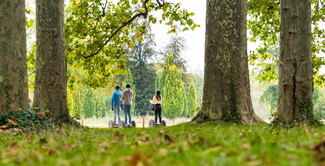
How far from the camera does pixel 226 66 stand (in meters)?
11.9

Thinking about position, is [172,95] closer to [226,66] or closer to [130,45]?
[130,45]

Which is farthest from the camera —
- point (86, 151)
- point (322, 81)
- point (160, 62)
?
point (160, 62)

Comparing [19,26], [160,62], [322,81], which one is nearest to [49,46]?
[19,26]

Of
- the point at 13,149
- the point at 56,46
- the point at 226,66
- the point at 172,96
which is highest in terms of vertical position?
the point at 56,46

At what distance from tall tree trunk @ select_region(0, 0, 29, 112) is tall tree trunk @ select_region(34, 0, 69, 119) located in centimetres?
230

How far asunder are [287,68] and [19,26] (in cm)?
566

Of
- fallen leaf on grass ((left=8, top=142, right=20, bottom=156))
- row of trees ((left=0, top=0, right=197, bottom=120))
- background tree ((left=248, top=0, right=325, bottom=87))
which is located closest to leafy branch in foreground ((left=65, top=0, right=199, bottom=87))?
row of trees ((left=0, top=0, right=197, bottom=120))

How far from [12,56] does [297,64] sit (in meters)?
5.88

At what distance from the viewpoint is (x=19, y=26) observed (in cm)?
899

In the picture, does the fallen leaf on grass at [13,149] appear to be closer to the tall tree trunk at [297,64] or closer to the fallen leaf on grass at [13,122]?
the fallen leaf on grass at [13,122]

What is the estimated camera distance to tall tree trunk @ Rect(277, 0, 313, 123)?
28.0ft

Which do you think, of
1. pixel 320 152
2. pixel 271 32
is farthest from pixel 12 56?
pixel 271 32

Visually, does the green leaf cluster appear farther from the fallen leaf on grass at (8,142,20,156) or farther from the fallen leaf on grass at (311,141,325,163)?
the fallen leaf on grass at (311,141,325,163)

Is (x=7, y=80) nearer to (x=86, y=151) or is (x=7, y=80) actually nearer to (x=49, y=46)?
(x=49, y=46)
